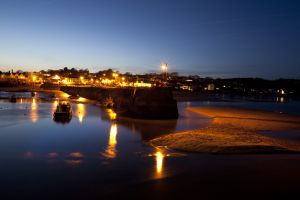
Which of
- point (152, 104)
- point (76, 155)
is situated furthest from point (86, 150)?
point (152, 104)

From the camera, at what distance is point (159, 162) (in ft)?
61.5

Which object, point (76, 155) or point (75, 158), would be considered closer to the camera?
point (75, 158)

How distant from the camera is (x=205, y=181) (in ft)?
51.1

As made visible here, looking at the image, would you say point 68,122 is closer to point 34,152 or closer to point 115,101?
point 34,152

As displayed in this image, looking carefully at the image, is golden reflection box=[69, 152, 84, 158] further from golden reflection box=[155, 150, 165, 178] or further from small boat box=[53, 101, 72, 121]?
small boat box=[53, 101, 72, 121]

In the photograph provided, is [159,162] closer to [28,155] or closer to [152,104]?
[28,155]

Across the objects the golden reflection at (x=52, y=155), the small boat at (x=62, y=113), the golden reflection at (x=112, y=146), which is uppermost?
the small boat at (x=62, y=113)

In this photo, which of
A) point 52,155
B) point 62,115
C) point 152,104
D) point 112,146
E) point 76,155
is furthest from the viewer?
point 152,104

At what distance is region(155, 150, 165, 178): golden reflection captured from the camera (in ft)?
54.5

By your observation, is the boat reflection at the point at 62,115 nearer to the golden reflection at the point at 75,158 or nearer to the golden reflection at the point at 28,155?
the golden reflection at the point at 28,155

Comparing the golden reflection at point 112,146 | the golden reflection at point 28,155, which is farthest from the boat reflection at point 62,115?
the golden reflection at point 28,155

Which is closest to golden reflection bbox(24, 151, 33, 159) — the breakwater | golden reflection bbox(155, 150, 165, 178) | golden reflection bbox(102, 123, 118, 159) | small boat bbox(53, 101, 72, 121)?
golden reflection bbox(102, 123, 118, 159)

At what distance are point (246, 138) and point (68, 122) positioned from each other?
19279 mm

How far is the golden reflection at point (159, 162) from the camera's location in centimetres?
1662
